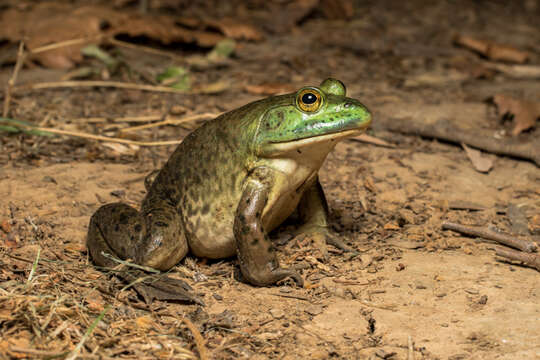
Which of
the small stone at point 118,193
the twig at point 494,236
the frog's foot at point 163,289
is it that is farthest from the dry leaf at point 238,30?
the frog's foot at point 163,289

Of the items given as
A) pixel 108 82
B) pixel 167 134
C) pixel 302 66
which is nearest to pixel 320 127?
pixel 167 134

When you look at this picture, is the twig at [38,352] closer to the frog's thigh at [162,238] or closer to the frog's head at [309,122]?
the frog's thigh at [162,238]

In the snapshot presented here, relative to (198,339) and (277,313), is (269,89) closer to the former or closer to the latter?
(277,313)

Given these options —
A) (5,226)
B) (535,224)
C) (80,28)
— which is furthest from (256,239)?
(80,28)

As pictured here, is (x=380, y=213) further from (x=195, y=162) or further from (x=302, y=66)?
(x=302, y=66)

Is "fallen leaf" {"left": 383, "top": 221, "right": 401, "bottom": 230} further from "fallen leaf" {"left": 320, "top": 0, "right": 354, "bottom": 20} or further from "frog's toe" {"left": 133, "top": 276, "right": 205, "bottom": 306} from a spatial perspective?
"fallen leaf" {"left": 320, "top": 0, "right": 354, "bottom": 20}
